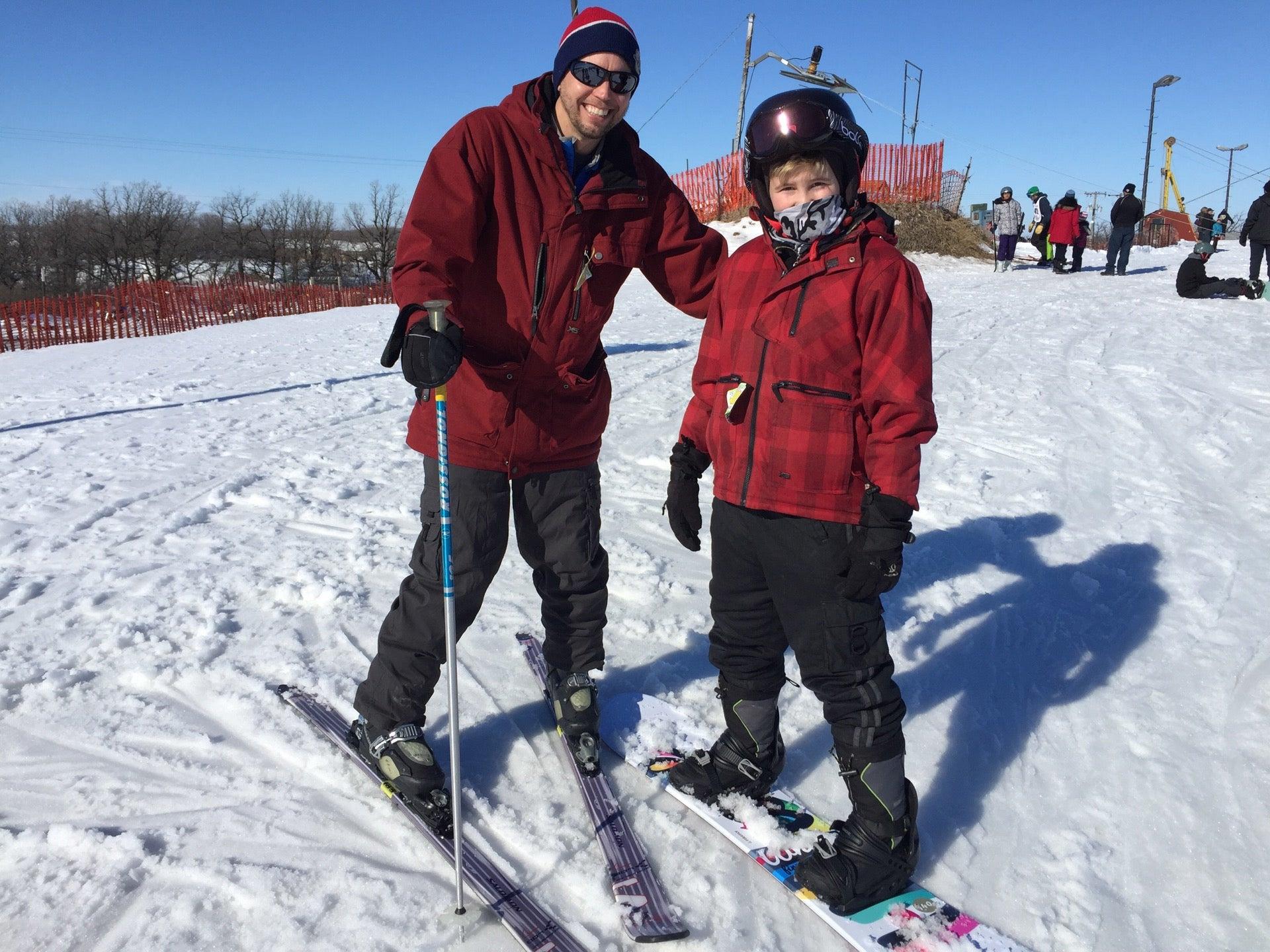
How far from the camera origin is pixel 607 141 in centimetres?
223

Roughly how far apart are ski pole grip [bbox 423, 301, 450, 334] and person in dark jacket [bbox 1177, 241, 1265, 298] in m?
12.5

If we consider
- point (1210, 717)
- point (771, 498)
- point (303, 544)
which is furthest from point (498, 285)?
point (1210, 717)

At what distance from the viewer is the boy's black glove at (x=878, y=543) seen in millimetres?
1746

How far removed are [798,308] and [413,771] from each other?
157cm

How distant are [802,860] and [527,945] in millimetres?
709

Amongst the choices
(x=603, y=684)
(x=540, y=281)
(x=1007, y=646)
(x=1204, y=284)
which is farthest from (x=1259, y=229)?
(x=540, y=281)

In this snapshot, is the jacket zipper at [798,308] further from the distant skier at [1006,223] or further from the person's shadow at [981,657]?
the distant skier at [1006,223]

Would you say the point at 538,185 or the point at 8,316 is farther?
the point at 8,316

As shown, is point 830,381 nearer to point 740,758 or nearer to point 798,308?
point 798,308

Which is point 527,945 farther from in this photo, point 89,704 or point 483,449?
point 89,704

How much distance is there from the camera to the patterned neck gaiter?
1.87 metres

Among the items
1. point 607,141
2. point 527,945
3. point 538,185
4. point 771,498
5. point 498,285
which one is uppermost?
point 607,141

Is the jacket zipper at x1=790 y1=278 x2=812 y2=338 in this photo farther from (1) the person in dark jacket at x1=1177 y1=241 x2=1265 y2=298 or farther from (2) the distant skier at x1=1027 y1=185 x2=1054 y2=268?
(2) the distant skier at x1=1027 y1=185 x2=1054 y2=268

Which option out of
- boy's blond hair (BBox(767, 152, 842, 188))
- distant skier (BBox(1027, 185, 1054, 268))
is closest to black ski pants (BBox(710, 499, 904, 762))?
boy's blond hair (BBox(767, 152, 842, 188))
